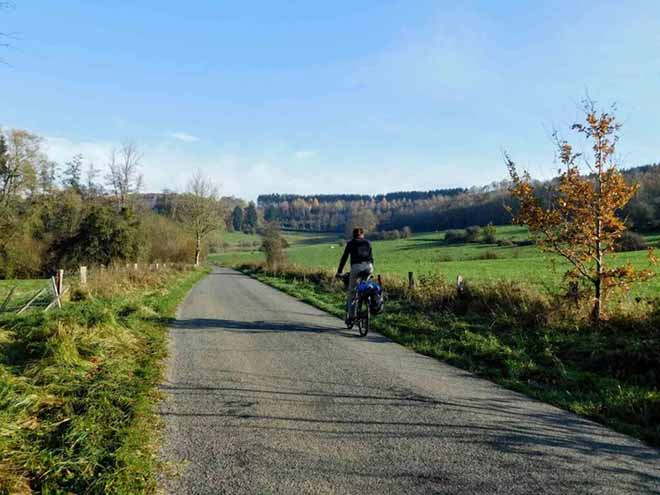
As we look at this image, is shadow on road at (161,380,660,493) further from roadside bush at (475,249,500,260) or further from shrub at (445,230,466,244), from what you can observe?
shrub at (445,230,466,244)

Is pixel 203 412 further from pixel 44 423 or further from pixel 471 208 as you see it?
pixel 471 208

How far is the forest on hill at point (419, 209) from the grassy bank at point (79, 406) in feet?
96.2

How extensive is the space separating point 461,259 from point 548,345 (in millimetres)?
41289

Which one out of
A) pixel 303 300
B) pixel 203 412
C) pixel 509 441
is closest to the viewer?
pixel 509 441

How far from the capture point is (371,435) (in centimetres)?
414

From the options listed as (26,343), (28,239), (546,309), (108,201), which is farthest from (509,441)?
(108,201)

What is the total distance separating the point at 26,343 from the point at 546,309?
9.74 m

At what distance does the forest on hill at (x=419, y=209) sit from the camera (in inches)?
1655

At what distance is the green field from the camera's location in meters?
25.8

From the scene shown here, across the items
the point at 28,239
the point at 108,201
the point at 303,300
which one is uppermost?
the point at 108,201

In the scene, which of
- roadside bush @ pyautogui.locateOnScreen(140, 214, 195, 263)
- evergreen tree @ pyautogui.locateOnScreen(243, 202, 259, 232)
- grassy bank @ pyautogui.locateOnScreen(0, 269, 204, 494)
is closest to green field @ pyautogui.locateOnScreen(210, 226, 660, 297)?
roadside bush @ pyautogui.locateOnScreen(140, 214, 195, 263)

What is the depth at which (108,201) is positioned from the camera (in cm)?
A: 4581

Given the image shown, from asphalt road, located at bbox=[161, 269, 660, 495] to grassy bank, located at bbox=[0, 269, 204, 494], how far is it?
0.95 ft

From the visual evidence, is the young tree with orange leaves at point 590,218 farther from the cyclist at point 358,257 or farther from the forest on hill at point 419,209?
the forest on hill at point 419,209
